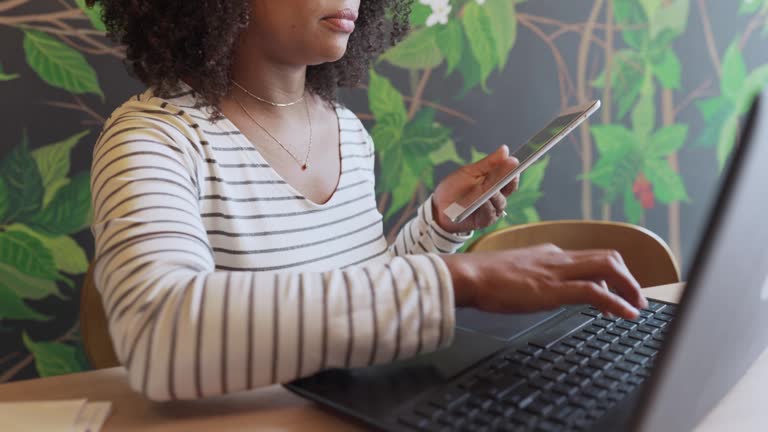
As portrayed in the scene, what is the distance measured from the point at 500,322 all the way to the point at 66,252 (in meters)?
0.94

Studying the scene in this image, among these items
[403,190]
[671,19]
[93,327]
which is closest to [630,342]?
[93,327]

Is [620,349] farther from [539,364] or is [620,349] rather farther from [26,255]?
[26,255]

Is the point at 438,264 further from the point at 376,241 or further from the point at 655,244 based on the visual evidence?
the point at 655,244

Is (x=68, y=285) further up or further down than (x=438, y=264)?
further down

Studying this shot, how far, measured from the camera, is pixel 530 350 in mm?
600

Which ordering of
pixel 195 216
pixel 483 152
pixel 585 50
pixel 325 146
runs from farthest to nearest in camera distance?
pixel 585 50, pixel 483 152, pixel 325 146, pixel 195 216

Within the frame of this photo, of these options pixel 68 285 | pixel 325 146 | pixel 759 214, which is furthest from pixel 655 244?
pixel 68 285

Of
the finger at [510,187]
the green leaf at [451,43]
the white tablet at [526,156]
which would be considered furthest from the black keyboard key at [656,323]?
the green leaf at [451,43]

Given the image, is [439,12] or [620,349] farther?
[439,12]

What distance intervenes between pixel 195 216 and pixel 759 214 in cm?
52

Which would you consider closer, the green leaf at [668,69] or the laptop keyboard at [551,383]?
the laptop keyboard at [551,383]

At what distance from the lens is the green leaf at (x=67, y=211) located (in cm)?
123

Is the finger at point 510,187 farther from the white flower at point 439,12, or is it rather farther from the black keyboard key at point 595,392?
the white flower at point 439,12

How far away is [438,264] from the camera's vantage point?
0.56m
